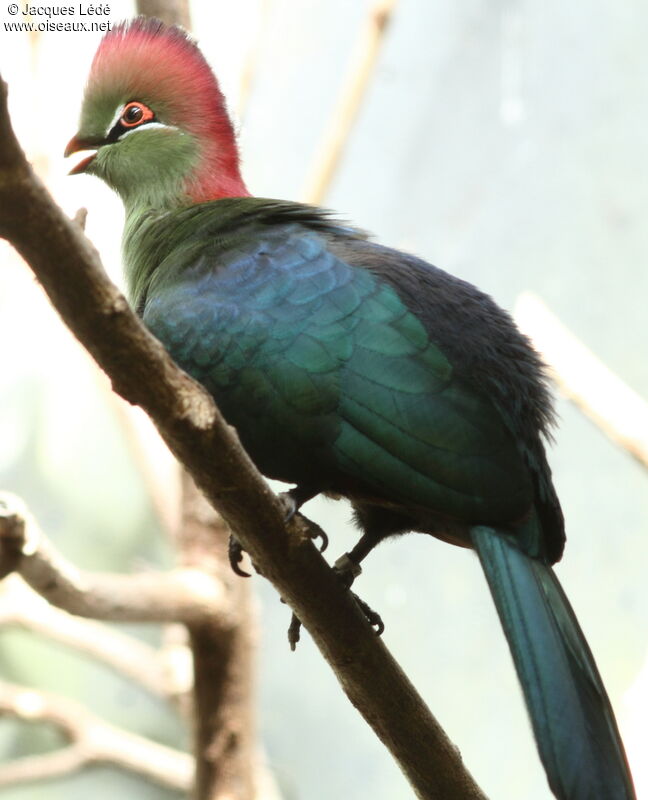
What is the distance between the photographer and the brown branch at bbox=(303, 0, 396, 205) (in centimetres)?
340

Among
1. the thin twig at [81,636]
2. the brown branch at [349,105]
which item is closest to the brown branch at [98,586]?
the thin twig at [81,636]

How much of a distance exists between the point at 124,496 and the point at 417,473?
3487 millimetres

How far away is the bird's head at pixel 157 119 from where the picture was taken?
6.44ft

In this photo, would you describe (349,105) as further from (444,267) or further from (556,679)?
(556,679)

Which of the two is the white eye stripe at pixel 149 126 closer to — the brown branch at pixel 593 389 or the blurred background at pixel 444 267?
the brown branch at pixel 593 389

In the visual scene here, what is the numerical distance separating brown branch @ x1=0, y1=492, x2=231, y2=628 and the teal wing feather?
52 cm

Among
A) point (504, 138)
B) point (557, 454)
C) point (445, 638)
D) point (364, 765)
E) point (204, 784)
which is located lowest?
point (204, 784)

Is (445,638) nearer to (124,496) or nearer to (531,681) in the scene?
(124,496)

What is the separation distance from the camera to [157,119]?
201 centimetres

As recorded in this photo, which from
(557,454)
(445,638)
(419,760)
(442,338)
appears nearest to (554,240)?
(557,454)

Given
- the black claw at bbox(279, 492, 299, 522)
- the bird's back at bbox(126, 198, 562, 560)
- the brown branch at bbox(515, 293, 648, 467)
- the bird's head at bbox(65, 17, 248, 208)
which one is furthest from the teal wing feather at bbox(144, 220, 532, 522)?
the brown branch at bbox(515, 293, 648, 467)

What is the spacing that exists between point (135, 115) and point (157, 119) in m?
0.04

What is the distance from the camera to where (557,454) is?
406cm

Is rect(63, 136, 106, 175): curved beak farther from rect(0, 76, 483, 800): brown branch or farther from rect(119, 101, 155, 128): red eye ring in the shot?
rect(0, 76, 483, 800): brown branch
